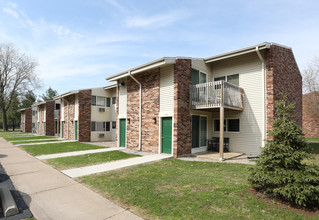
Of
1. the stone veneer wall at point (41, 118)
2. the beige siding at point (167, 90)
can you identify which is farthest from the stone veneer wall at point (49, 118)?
the beige siding at point (167, 90)

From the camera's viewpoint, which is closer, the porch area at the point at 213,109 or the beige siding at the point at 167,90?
the porch area at the point at 213,109

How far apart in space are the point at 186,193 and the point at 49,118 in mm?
29860

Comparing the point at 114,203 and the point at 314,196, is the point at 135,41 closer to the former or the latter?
the point at 114,203

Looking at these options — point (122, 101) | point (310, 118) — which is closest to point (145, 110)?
point (122, 101)

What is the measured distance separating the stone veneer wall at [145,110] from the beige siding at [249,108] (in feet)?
15.5

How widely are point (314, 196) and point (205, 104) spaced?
6.77 metres

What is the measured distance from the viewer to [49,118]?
28672 millimetres

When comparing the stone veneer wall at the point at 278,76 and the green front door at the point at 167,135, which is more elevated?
the stone veneer wall at the point at 278,76

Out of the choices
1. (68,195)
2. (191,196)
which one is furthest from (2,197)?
(191,196)

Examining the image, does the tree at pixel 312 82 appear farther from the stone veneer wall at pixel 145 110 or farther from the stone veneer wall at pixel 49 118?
the stone veneer wall at pixel 49 118

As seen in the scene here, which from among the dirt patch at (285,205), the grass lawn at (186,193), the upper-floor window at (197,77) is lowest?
the grass lawn at (186,193)

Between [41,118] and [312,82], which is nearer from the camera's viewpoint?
[312,82]

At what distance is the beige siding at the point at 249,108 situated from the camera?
34.2ft

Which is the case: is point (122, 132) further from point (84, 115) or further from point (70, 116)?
point (70, 116)
